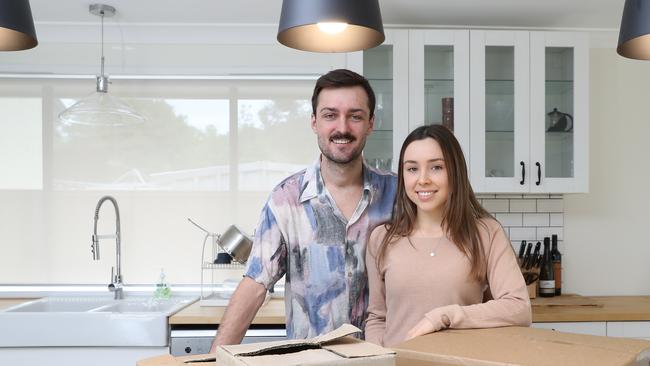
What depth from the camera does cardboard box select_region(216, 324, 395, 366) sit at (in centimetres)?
72

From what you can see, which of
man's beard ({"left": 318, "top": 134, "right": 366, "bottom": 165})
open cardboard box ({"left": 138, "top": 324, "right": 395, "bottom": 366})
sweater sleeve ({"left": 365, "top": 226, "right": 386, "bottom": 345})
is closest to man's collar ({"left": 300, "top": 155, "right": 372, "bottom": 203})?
man's beard ({"left": 318, "top": 134, "right": 366, "bottom": 165})

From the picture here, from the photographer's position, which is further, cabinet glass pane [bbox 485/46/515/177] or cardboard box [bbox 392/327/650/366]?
cabinet glass pane [bbox 485/46/515/177]

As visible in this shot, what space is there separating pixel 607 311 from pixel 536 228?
658mm

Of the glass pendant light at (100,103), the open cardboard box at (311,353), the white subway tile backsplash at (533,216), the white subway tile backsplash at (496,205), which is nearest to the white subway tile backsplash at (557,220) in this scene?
the white subway tile backsplash at (533,216)

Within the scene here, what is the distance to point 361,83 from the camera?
1.66m

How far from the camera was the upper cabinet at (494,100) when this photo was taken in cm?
290

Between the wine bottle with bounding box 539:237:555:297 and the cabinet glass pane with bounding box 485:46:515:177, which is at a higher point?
the cabinet glass pane with bounding box 485:46:515:177

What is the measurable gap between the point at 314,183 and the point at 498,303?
2.30 feet

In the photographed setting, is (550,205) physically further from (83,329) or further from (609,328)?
(83,329)

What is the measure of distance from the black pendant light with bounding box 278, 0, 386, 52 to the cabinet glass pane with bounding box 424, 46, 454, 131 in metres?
1.67

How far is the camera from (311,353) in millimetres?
747

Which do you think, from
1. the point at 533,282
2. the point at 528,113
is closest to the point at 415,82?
the point at 528,113

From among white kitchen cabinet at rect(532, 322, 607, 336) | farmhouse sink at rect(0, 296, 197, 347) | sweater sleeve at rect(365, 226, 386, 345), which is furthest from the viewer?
white kitchen cabinet at rect(532, 322, 607, 336)

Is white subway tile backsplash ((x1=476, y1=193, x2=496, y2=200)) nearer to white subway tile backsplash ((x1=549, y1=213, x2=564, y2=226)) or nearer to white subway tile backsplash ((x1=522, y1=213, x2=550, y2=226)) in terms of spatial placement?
white subway tile backsplash ((x1=522, y1=213, x2=550, y2=226))
